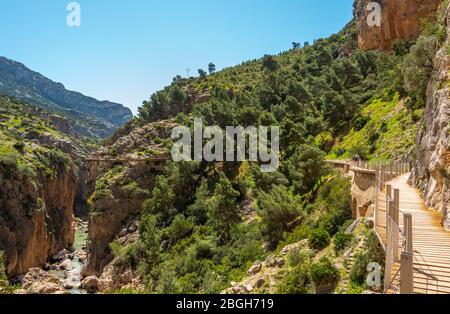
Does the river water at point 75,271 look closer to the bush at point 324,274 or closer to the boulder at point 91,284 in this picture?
the boulder at point 91,284

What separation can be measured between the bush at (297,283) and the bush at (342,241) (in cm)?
255

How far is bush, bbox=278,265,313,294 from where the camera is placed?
16438 millimetres

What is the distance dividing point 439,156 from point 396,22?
192 ft

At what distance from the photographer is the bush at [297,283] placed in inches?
647

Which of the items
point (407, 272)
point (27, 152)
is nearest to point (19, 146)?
point (27, 152)

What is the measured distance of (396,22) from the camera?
6359cm

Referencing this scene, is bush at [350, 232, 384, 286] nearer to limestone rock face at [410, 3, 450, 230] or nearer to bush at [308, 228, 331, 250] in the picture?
limestone rock face at [410, 3, 450, 230]

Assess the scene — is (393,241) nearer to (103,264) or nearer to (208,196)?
(208,196)

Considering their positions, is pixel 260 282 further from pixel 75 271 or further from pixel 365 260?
pixel 75 271

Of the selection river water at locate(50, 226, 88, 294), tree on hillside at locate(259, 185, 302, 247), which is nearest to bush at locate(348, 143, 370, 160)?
tree on hillside at locate(259, 185, 302, 247)

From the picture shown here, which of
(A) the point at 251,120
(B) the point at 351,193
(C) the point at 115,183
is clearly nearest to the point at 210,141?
(A) the point at 251,120

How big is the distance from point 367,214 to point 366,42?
6149 cm
